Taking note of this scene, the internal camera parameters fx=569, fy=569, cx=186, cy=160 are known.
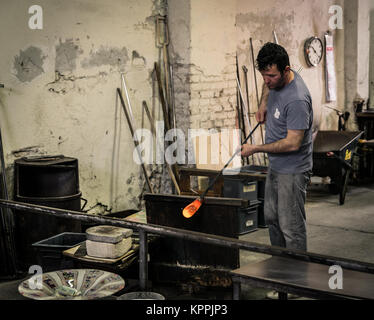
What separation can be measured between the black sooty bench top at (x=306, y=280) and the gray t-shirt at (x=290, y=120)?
119 cm

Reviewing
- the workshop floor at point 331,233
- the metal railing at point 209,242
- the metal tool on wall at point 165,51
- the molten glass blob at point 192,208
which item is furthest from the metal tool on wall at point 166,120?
the metal railing at point 209,242

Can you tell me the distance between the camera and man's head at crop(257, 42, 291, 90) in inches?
152

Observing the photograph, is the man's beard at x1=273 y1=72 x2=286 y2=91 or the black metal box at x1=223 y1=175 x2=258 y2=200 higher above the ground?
the man's beard at x1=273 y1=72 x2=286 y2=91

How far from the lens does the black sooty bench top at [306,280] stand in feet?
8.16

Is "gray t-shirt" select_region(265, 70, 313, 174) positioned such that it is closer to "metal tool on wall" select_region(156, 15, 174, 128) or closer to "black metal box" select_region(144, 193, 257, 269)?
"black metal box" select_region(144, 193, 257, 269)

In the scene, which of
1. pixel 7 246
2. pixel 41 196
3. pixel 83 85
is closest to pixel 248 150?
Result: pixel 41 196

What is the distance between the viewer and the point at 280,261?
3021 mm

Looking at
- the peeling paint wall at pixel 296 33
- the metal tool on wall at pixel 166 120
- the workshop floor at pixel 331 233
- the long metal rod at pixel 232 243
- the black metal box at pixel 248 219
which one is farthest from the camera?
the peeling paint wall at pixel 296 33

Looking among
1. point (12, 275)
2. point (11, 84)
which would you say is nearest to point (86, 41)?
point (11, 84)

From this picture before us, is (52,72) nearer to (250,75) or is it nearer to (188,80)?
(188,80)

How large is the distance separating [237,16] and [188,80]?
1.76m

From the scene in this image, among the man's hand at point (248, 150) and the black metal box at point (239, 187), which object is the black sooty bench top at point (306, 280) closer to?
the man's hand at point (248, 150)

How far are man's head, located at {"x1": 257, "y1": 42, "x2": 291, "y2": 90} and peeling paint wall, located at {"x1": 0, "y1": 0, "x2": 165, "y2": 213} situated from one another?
252 centimetres

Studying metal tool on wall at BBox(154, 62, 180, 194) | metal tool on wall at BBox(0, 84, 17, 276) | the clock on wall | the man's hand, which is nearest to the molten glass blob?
Result: the man's hand
